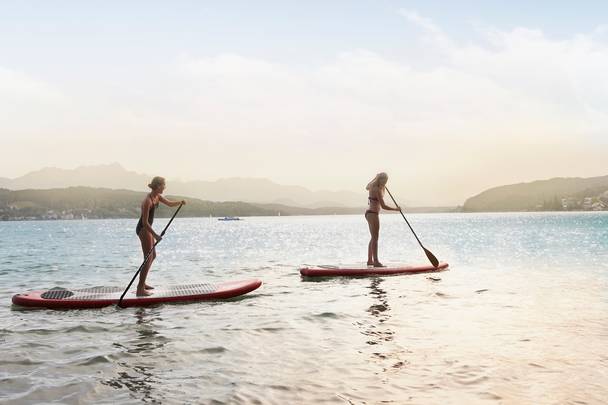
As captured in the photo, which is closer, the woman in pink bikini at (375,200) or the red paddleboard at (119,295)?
the red paddleboard at (119,295)

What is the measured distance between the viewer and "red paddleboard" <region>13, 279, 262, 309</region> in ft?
43.1

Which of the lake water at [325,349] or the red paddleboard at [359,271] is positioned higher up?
the red paddleboard at [359,271]

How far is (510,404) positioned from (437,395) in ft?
2.76

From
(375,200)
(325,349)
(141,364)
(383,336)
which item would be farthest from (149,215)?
(375,200)

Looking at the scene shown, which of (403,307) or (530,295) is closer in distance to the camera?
(403,307)

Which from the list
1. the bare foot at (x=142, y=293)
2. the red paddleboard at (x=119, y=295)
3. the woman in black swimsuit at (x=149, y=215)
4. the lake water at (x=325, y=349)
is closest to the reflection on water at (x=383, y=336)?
the lake water at (x=325, y=349)

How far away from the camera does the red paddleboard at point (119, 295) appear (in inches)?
517

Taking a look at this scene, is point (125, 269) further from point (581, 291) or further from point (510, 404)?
point (510, 404)

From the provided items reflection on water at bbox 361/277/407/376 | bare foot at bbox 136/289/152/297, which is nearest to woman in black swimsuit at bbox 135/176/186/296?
bare foot at bbox 136/289/152/297

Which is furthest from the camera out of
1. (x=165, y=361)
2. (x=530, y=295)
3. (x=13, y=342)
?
(x=530, y=295)

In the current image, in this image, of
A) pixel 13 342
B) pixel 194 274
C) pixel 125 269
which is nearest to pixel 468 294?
pixel 13 342

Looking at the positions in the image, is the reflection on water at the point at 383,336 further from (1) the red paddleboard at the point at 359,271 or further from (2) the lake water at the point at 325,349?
(1) the red paddleboard at the point at 359,271

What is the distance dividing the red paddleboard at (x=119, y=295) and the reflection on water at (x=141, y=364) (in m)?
1.71

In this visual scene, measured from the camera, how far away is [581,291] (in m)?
16.0
